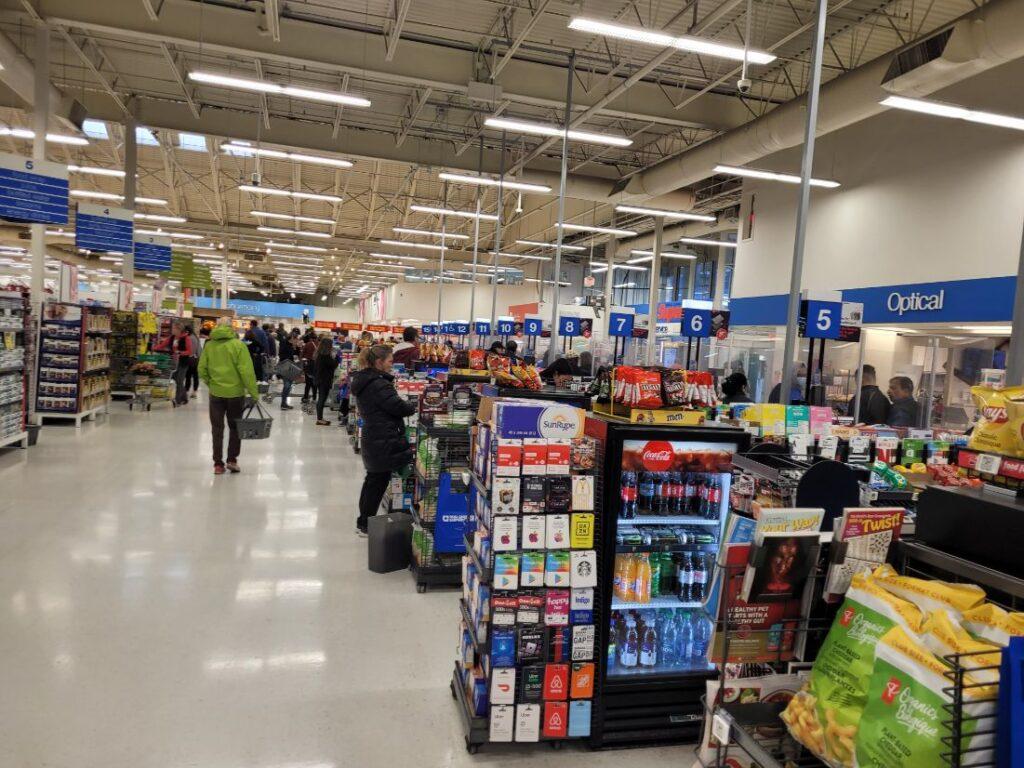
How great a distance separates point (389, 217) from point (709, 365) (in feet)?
53.3

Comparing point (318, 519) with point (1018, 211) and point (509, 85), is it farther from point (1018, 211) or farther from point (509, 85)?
point (1018, 211)

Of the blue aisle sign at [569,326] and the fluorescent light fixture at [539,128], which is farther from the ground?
the fluorescent light fixture at [539,128]

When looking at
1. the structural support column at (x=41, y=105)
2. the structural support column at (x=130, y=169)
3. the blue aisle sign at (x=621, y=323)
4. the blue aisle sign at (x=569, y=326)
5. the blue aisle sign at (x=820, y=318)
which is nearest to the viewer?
the blue aisle sign at (x=820, y=318)

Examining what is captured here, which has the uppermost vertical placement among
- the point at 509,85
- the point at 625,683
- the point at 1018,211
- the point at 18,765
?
the point at 509,85

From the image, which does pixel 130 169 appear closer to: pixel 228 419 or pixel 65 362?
pixel 65 362

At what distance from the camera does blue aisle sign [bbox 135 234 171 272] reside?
52.7 feet

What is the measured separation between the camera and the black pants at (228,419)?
811cm

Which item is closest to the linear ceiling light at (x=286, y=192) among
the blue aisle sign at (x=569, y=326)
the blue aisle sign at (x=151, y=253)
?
the blue aisle sign at (x=151, y=253)

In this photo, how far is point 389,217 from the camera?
26.8m

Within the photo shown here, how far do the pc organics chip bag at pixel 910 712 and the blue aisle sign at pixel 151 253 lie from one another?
17.6m

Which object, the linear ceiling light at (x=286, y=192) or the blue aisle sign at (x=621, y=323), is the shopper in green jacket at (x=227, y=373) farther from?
the linear ceiling light at (x=286, y=192)

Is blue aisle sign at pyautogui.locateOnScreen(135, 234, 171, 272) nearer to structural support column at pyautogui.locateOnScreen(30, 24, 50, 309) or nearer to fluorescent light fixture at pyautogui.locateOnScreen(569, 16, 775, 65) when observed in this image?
structural support column at pyautogui.locateOnScreen(30, 24, 50, 309)

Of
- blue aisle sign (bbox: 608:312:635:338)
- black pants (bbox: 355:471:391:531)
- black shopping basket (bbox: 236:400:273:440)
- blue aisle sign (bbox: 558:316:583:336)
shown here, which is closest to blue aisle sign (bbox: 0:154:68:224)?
black shopping basket (bbox: 236:400:273:440)

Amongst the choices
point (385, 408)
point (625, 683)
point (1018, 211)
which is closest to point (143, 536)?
point (385, 408)
